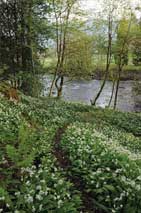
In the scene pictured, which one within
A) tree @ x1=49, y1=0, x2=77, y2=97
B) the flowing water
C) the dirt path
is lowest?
the flowing water

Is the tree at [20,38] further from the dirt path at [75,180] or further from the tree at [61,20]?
the dirt path at [75,180]

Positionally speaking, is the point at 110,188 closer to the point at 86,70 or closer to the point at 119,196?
the point at 119,196

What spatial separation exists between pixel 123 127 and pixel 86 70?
14.9 meters

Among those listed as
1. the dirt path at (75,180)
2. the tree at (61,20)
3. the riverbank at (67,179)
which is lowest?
the dirt path at (75,180)

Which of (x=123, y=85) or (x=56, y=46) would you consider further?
(x=123, y=85)

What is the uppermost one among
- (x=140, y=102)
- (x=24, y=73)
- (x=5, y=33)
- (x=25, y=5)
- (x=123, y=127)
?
(x=25, y=5)

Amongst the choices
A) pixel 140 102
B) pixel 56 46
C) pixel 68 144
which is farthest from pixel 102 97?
pixel 68 144

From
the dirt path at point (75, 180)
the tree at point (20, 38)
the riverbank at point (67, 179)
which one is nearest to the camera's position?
the riverbank at point (67, 179)

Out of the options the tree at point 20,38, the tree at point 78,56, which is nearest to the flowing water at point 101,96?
the tree at point 78,56

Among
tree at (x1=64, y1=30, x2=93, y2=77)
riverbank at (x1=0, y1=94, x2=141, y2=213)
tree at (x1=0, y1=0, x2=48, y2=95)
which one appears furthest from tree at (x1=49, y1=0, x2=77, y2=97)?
riverbank at (x1=0, y1=94, x2=141, y2=213)

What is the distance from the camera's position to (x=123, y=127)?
21047 millimetres

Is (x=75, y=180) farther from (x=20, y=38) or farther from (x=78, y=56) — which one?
(x=78, y=56)

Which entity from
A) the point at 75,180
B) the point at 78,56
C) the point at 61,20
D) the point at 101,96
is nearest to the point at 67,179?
the point at 75,180

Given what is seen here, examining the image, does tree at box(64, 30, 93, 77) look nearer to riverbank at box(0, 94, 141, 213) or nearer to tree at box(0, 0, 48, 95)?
tree at box(0, 0, 48, 95)
